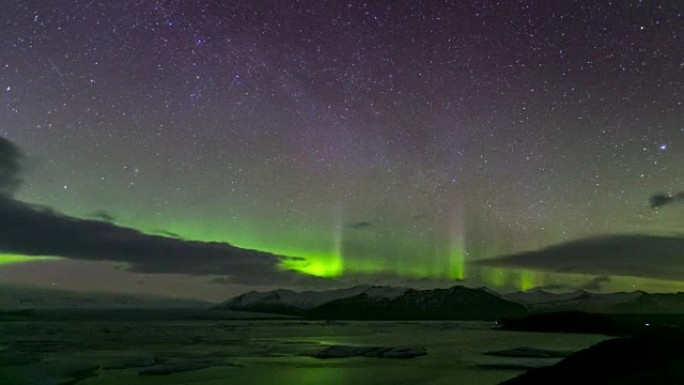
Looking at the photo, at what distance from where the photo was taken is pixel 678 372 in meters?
19.0

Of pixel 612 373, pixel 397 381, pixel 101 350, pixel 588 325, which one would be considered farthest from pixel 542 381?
pixel 588 325

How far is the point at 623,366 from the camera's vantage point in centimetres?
2420

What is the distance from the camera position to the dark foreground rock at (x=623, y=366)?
19409mm

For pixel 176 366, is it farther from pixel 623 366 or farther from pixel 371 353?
pixel 623 366

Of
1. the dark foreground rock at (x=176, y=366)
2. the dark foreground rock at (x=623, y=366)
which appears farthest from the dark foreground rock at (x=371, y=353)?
the dark foreground rock at (x=623, y=366)

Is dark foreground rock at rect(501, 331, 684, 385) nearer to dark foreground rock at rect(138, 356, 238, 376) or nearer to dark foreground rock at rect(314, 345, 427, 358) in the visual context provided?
dark foreground rock at rect(314, 345, 427, 358)

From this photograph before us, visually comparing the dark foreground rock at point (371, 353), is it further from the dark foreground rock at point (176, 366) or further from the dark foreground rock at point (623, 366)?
the dark foreground rock at point (623, 366)

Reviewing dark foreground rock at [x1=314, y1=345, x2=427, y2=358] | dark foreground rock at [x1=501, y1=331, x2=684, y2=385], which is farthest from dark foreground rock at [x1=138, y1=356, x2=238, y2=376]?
dark foreground rock at [x1=501, y1=331, x2=684, y2=385]

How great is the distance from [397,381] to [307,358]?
16462 millimetres

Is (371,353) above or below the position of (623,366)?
below

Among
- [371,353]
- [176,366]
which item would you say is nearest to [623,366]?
[176,366]

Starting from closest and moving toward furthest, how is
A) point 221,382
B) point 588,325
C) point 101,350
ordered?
point 221,382 < point 101,350 < point 588,325

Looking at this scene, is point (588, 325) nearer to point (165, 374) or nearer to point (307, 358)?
point (307, 358)

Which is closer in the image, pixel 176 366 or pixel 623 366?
pixel 623 366
